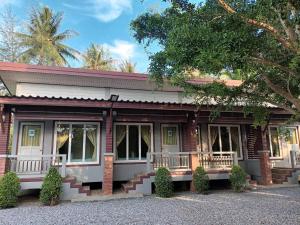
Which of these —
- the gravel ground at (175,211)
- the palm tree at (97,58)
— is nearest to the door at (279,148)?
the gravel ground at (175,211)

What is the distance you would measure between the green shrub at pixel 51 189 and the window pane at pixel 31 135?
110 inches

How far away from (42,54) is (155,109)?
59.7 ft

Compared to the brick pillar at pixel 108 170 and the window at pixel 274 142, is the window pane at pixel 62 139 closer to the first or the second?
the brick pillar at pixel 108 170

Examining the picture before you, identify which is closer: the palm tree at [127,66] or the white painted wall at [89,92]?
the white painted wall at [89,92]

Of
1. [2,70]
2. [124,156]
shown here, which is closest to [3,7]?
[2,70]

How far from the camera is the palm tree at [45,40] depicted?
82.7 feet

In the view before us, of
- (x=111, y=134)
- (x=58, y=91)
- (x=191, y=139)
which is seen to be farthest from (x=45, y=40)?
(x=191, y=139)

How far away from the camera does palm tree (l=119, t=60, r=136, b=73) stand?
2850 centimetres

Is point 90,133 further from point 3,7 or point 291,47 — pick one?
point 3,7

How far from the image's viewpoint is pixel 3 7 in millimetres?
25766

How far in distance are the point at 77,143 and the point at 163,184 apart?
4369mm

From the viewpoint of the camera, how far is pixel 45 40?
25.7 meters

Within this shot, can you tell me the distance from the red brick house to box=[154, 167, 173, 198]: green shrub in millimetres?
677

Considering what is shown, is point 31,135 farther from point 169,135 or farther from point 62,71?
point 169,135
